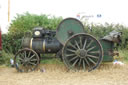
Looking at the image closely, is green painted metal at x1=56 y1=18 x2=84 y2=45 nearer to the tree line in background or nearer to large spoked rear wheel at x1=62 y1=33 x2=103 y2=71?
large spoked rear wheel at x1=62 y1=33 x2=103 y2=71

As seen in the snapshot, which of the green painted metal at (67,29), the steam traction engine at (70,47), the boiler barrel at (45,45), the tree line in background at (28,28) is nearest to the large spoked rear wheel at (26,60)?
the steam traction engine at (70,47)

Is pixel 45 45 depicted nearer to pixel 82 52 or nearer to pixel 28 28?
pixel 82 52

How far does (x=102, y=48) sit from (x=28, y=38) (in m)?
2.84

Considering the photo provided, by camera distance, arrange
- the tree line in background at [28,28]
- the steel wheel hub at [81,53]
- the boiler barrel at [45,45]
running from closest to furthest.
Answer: the steel wheel hub at [81,53], the boiler barrel at [45,45], the tree line in background at [28,28]

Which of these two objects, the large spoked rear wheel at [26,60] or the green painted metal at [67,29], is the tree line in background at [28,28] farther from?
the green painted metal at [67,29]

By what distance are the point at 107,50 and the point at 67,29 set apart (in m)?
1.61

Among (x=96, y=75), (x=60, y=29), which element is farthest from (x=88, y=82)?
(x=60, y=29)

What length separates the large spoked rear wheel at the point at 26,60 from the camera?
7.21m

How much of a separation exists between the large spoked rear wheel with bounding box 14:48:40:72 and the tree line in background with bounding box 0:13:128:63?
1.96 m

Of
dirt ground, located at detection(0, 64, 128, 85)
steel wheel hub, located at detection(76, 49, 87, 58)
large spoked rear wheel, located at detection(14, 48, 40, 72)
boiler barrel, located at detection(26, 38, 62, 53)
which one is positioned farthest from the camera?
boiler barrel, located at detection(26, 38, 62, 53)

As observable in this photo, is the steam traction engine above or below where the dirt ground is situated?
above

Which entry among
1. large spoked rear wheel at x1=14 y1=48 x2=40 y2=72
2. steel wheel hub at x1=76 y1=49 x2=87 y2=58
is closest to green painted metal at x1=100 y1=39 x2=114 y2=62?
steel wheel hub at x1=76 y1=49 x2=87 y2=58

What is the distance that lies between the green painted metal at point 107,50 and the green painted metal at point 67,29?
0.91m

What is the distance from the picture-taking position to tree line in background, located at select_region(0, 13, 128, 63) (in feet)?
31.9
